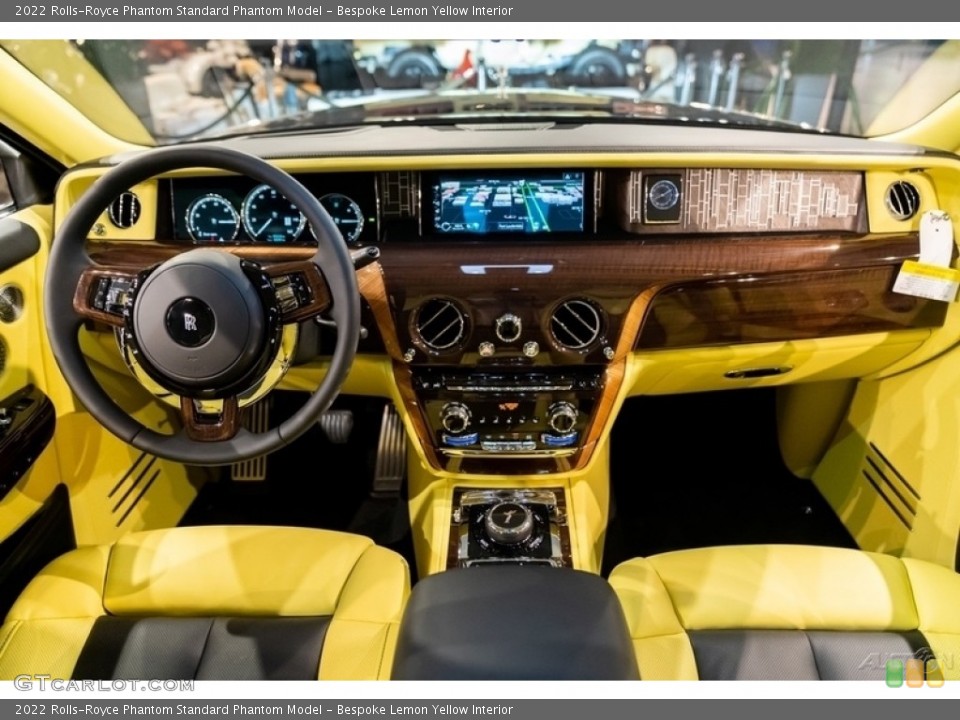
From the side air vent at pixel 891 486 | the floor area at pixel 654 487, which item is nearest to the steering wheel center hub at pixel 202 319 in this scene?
the floor area at pixel 654 487

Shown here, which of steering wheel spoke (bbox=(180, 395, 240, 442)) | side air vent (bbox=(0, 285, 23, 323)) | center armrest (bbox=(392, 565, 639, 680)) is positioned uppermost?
side air vent (bbox=(0, 285, 23, 323))

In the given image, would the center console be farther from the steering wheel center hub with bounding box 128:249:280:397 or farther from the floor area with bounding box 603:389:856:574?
the steering wheel center hub with bounding box 128:249:280:397

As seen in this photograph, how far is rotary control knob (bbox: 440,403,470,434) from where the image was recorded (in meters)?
1.67

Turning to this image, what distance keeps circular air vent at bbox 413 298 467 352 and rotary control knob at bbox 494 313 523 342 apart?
0.24 feet

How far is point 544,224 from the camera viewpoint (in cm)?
158

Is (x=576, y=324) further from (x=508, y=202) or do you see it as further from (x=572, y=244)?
(x=508, y=202)

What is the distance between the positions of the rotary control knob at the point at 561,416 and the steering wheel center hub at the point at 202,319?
2.38 ft

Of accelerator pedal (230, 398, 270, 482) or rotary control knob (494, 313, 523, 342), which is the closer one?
rotary control knob (494, 313, 523, 342)

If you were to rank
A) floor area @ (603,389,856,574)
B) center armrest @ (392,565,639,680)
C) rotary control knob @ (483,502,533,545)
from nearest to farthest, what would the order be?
center armrest @ (392,565,639,680)
rotary control knob @ (483,502,533,545)
floor area @ (603,389,856,574)

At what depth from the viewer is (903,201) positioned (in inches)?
64.2

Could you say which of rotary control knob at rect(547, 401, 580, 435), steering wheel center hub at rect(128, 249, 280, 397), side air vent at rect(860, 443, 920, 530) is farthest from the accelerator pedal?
side air vent at rect(860, 443, 920, 530)

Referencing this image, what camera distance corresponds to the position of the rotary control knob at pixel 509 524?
1618mm

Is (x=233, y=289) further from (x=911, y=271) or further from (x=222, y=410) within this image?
(x=911, y=271)
